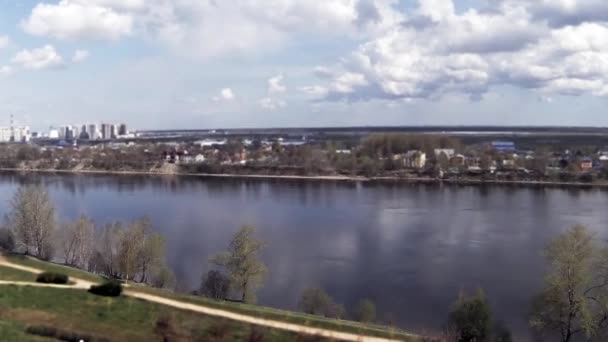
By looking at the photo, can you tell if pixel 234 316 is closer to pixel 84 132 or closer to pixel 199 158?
pixel 199 158

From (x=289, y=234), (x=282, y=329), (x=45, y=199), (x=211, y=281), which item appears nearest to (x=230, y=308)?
(x=282, y=329)

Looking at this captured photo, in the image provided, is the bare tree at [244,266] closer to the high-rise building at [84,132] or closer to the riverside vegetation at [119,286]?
the riverside vegetation at [119,286]

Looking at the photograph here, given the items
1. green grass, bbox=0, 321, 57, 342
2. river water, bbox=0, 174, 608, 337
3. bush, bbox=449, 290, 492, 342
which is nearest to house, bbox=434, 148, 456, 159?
river water, bbox=0, 174, 608, 337

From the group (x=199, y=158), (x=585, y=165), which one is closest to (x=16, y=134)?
(x=199, y=158)

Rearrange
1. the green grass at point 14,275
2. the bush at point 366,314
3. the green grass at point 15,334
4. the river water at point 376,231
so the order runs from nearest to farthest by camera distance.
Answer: the green grass at point 15,334 < the green grass at point 14,275 < the bush at point 366,314 < the river water at point 376,231

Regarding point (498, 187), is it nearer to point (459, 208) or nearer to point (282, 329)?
point (459, 208)

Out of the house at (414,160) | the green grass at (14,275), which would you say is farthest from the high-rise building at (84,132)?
the green grass at (14,275)
